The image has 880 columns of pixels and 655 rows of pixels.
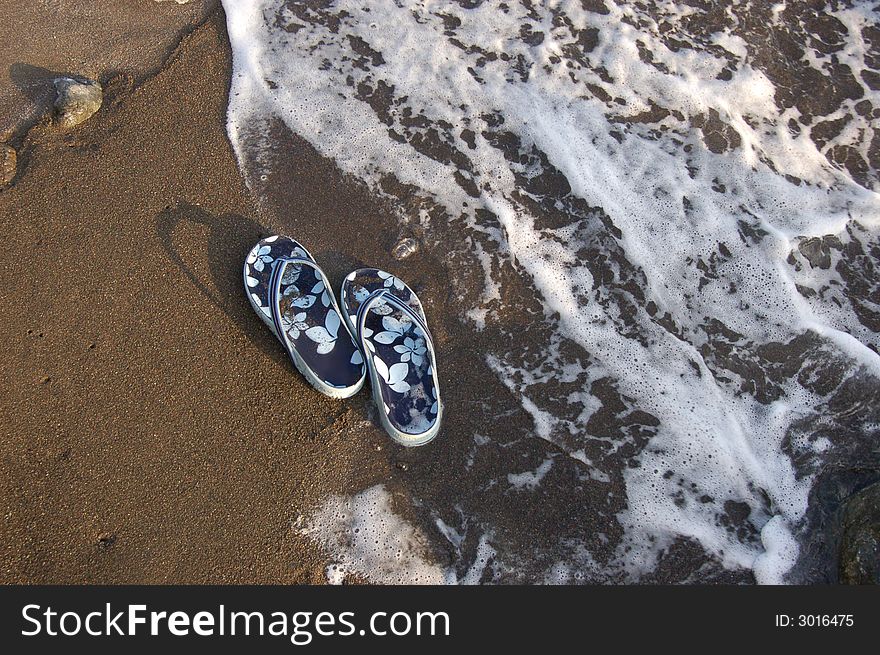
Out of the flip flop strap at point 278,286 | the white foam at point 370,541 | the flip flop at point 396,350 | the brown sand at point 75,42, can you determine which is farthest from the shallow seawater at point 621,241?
the flip flop strap at point 278,286

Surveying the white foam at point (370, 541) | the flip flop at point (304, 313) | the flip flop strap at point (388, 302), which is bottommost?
the white foam at point (370, 541)

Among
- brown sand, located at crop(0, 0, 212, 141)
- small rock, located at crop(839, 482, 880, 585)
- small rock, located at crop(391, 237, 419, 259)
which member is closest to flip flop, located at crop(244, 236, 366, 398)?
small rock, located at crop(391, 237, 419, 259)

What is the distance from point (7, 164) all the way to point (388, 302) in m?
2.65

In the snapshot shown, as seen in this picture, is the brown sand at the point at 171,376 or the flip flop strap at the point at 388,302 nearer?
the brown sand at the point at 171,376

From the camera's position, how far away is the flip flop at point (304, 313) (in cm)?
353

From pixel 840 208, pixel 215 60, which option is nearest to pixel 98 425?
pixel 215 60

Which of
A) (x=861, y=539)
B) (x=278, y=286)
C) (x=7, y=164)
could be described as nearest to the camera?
(x=861, y=539)

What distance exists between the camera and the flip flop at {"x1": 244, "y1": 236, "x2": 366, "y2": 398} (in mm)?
3531

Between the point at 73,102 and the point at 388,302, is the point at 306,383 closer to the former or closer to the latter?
the point at 388,302

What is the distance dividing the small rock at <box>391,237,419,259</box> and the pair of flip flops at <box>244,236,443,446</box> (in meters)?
0.22

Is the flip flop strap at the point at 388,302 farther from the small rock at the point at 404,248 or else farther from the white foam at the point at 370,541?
the white foam at the point at 370,541

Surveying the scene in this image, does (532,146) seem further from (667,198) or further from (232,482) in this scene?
(232,482)

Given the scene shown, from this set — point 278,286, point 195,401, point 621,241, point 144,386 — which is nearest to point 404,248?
point 278,286

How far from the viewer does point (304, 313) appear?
3.74 metres
